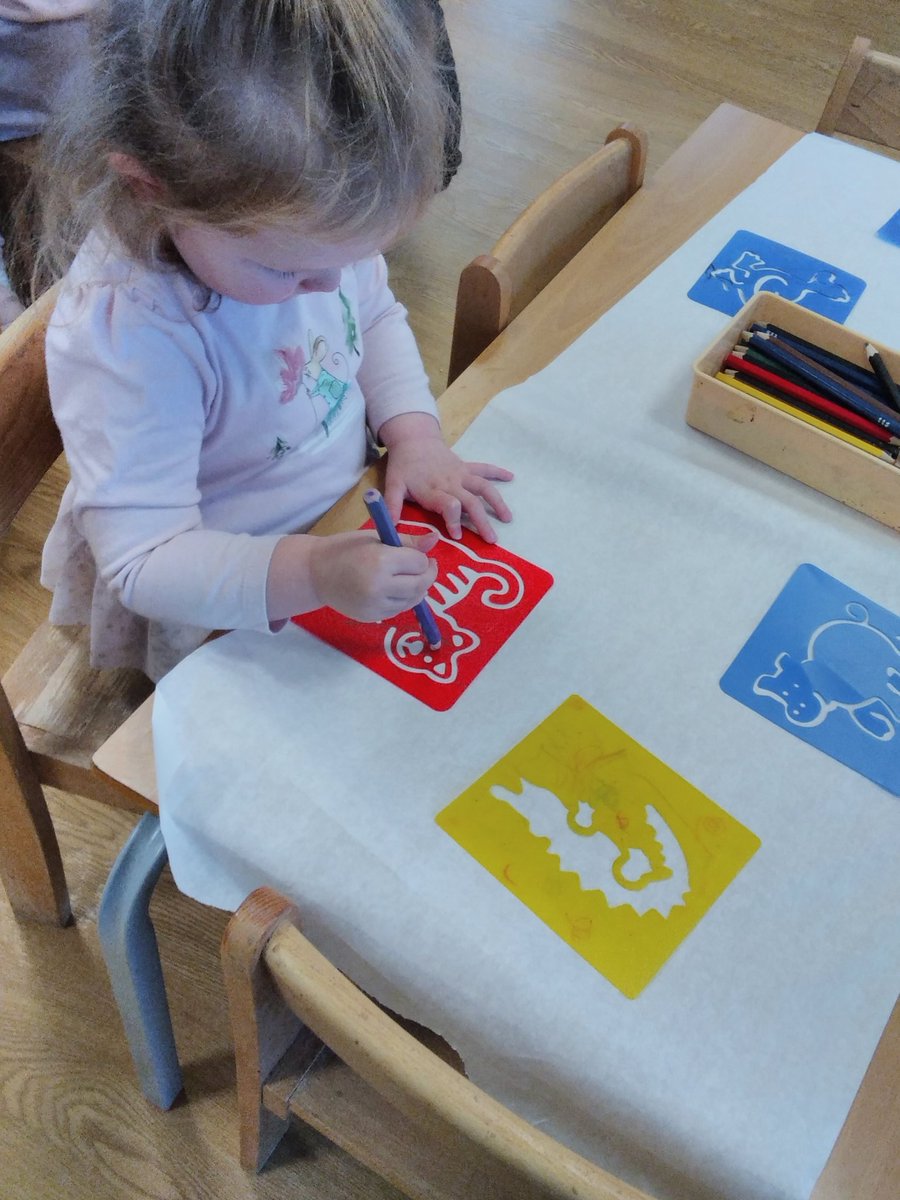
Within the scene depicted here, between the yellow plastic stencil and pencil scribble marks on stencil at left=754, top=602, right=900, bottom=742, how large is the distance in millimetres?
101

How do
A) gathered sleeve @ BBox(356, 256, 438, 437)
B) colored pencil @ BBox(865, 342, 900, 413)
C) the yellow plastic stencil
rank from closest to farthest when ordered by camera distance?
the yellow plastic stencil
colored pencil @ BBox(865, 342, 900, 413)
gathered sleeve @ BBox(356, 256, 438, 437)

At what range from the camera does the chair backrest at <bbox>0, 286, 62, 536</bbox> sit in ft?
2.10

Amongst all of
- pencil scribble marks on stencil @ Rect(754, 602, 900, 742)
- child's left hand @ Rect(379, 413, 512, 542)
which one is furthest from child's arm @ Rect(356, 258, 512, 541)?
pencil scribble marks on stencil @ Rect(754, 602, 900, 742)

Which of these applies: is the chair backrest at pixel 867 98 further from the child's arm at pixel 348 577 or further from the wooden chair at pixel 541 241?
the child's arm at pixel 348 577

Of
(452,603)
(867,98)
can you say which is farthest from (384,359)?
(867,98)

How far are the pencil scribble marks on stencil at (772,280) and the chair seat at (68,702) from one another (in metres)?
0.63

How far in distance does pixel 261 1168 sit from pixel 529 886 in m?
0.68

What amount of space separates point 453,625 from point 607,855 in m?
0.18

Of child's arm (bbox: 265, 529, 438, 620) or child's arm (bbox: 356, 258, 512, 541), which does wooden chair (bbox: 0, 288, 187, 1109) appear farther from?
child's arm (bbox: 356, 258, 512, 541)

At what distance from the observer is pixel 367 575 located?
577 millimetres

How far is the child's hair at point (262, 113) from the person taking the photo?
18.2 inches

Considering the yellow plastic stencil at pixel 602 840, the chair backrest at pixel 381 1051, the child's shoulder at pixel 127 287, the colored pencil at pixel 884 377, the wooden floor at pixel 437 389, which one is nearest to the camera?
the chair backrest at pixel 381 1051

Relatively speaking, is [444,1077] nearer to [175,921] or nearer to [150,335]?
[150,335]

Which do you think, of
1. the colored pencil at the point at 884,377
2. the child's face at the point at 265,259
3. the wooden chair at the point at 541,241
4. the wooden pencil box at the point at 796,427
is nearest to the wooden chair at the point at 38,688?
the child's face at the point at 265,259
